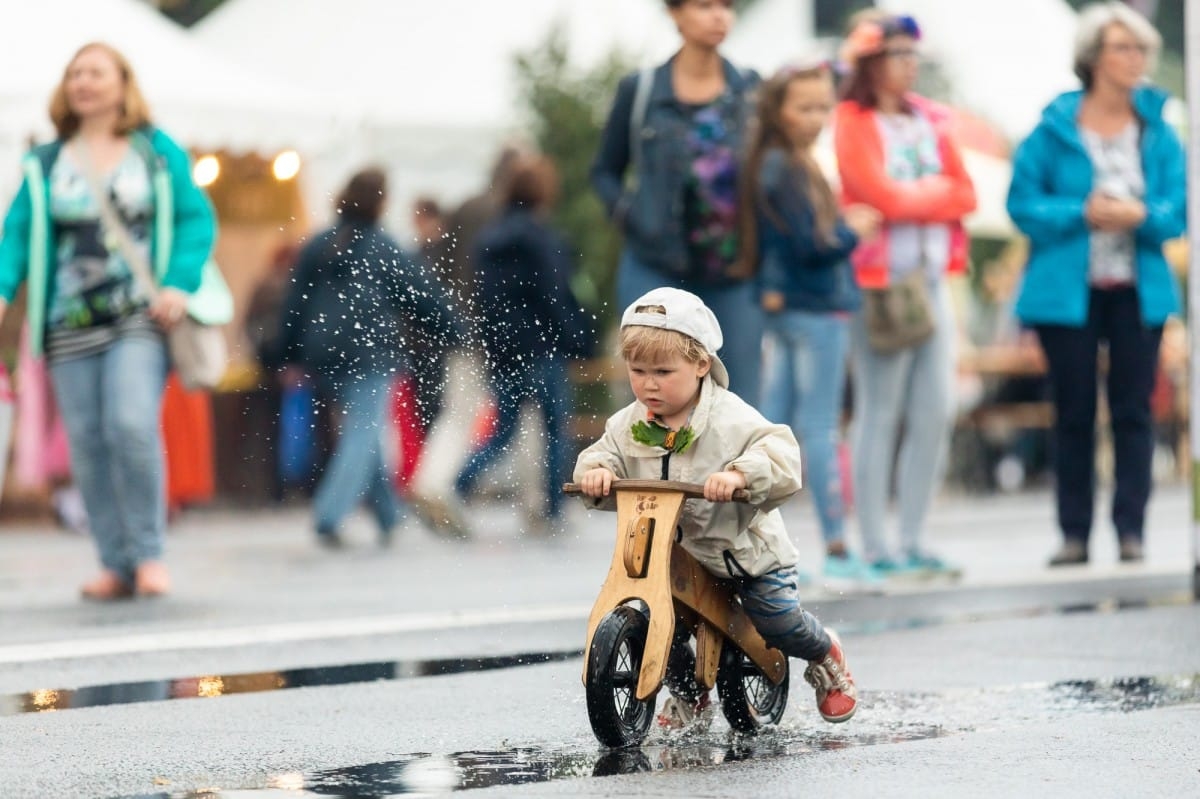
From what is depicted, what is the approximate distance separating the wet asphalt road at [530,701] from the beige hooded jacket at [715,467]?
0.42m

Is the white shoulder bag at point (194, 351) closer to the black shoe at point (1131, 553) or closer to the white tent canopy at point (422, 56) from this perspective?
the black shoe at point (1131, 553)

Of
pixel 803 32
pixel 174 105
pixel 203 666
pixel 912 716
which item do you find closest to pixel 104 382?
pixel 203 666

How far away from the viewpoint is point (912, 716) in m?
5.76

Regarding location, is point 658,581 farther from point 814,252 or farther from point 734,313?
point 814,252

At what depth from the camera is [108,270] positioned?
343 inches

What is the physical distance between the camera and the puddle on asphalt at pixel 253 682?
6105mm

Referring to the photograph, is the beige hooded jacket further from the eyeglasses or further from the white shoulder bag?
the eyeglasses

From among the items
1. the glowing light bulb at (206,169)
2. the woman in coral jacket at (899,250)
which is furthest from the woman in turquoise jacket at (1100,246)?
the glowing light bulb at (206,169)

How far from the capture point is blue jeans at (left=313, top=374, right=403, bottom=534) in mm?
12297

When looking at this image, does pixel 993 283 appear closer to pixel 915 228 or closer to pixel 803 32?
pixel 803 32

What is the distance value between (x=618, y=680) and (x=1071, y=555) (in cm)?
508

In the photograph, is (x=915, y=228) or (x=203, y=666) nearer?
(x=203, y=666)

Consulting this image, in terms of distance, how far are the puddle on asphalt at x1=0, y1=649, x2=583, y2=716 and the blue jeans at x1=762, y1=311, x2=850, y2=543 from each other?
7.42 feet

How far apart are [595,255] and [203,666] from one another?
13.5m
